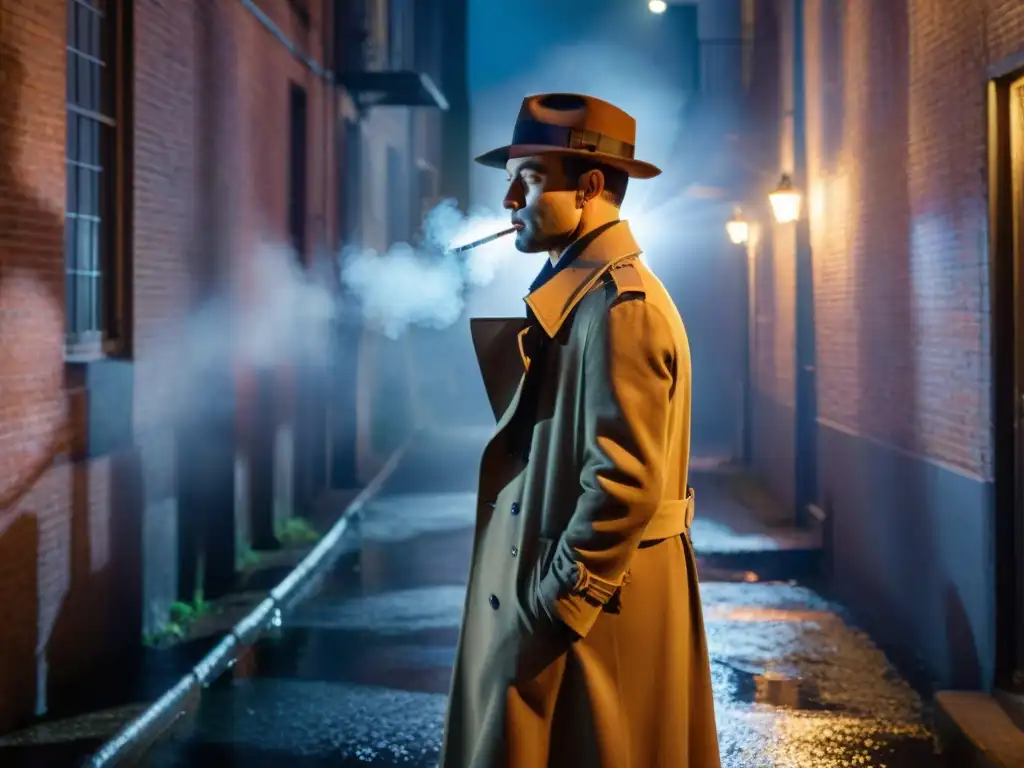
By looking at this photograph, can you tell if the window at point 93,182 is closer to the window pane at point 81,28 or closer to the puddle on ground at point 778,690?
the window pane at point 81,28

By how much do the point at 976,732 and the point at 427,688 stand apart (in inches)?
121

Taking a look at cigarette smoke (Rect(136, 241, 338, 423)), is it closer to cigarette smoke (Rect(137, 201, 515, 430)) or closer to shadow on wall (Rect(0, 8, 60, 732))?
cigarette smoke (Rect(137, 201, 515, 430))

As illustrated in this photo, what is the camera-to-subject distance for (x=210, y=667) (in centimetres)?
727

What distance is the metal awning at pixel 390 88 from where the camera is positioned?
50.6 ft

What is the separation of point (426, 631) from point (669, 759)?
5334 millimetres

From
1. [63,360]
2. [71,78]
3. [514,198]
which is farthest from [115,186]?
[514,198]

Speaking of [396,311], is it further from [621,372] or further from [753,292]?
Result: [621,372]

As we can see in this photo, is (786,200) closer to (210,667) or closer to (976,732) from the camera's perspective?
(976,732)

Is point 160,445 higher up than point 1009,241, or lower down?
lower down

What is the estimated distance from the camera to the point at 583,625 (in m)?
3.00

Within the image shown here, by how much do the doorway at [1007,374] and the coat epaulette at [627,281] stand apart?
3634 mm

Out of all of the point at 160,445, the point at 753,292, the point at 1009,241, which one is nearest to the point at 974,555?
the point at 1009,241

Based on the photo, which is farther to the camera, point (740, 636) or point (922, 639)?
point (740, 636)

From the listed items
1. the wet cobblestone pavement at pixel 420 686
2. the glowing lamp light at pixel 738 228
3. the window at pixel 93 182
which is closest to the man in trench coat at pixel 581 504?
the wet cobblestone pavement at pixel 420 686
